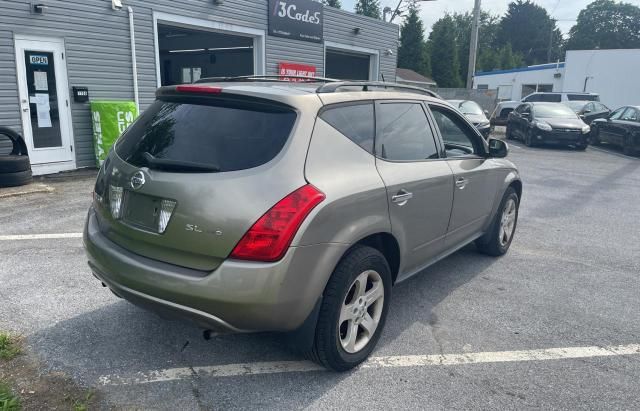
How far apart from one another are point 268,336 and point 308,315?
80cm

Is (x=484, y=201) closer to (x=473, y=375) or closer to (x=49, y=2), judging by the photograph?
(x=473, y=375)

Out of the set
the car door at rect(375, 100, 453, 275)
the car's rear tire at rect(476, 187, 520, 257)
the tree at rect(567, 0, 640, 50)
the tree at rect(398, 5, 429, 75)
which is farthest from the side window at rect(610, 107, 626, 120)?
the tree at rect(567, 0, 640, 50)

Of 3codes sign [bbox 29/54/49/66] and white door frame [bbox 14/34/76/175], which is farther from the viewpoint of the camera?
3codes sign [bbox 29/54/49/66]

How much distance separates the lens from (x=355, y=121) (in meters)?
3.17

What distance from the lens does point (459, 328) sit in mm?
3695

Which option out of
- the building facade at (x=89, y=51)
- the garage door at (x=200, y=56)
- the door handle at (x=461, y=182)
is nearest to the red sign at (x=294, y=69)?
the building facade at (x=89, y=51)

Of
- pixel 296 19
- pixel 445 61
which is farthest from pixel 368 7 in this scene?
pixel 296 19

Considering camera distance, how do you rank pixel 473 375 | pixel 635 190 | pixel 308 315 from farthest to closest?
pixel 635 190
pixel 473 375
pixel 308 315

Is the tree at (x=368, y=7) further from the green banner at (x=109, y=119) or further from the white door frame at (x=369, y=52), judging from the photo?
the green banner at (x=109, y=119)

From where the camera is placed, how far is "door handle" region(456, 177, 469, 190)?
408 cm

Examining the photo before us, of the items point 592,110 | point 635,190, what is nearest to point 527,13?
point 592,110

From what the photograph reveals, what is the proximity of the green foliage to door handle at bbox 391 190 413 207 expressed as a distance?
251cm

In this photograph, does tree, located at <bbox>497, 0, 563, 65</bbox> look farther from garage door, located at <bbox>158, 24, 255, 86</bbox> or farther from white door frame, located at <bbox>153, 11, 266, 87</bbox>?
white door frame, located at <bbox>153, 11, 266, 87</bbox>

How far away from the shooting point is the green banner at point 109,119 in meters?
9.47
